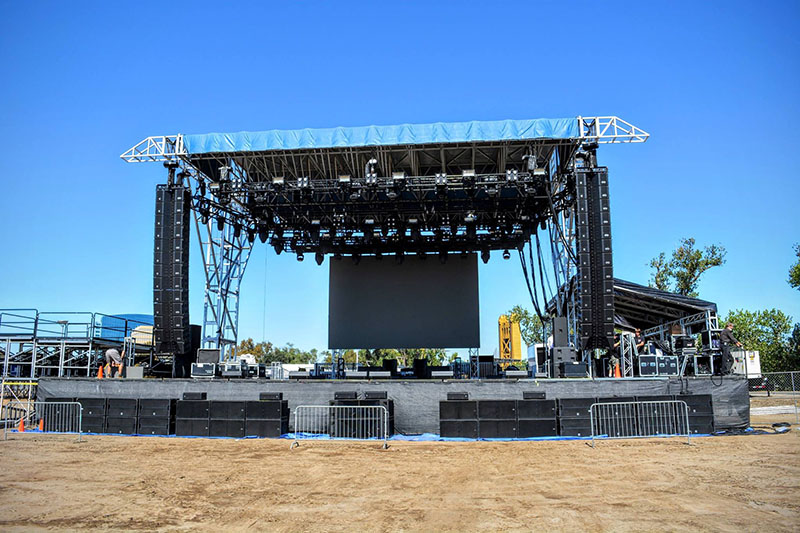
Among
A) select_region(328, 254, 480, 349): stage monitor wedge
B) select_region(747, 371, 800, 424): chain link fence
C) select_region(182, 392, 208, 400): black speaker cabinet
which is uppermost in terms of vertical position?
select_region(328, 254, 480, 349): stage monitor wedge

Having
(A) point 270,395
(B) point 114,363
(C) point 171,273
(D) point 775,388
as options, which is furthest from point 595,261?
(D) point 775,388

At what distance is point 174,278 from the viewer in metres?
17.2

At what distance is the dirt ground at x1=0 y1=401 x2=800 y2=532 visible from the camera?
627 centimetres

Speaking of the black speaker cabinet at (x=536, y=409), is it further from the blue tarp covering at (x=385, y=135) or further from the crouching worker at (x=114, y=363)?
the crouching worker at (x=114, y=363)

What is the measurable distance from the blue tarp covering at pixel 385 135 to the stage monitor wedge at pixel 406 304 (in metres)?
8.33

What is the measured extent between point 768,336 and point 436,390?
107ft

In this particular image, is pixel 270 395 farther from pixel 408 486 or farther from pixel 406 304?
pixel 406 304

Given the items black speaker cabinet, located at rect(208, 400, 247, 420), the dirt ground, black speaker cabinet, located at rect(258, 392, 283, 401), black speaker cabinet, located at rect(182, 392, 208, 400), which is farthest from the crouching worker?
black speaker cabinet, located at rect(258, 392, 283, 401)

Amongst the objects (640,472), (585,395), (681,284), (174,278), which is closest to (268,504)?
(640,472)

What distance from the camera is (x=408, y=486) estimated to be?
8102 mm

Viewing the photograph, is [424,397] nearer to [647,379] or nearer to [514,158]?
[647,379]

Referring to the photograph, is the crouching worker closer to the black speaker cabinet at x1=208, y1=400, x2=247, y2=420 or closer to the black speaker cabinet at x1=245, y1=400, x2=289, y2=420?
the black speaker cabinet at x1=208, y1=400, x2=247, y2=420

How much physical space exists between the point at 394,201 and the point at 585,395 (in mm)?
9573

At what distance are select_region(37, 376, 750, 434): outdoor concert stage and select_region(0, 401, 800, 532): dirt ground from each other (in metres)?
1.70
